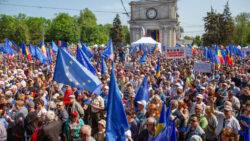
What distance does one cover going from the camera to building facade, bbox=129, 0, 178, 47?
78.8 meters

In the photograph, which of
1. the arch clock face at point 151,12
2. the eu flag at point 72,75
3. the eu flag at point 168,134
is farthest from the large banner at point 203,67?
the arch clock face at point 151,12

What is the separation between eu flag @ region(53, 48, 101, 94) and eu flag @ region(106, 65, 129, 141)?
2344mm

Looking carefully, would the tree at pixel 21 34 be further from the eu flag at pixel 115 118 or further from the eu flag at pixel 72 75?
the eu flag at pixel 115 118

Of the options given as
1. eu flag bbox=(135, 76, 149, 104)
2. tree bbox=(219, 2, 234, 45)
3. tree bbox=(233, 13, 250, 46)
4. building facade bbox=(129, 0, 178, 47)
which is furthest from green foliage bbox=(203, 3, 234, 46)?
eu flag bbox=(135, 76, 149, 104)

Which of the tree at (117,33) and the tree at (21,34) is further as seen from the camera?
the tree at (21,34)

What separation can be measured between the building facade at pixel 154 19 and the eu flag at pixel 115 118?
71.5 m

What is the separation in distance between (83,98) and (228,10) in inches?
2343

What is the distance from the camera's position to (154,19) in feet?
263

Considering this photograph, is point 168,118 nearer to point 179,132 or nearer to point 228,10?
point 179,132

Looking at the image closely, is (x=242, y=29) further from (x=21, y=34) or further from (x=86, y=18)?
(x=21, y=34)

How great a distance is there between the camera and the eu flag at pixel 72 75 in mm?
9547

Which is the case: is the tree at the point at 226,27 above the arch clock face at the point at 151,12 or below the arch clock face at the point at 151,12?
below

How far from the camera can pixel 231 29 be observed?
2633 inches

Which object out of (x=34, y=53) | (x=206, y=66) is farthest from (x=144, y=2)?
(x=206, y=66)
